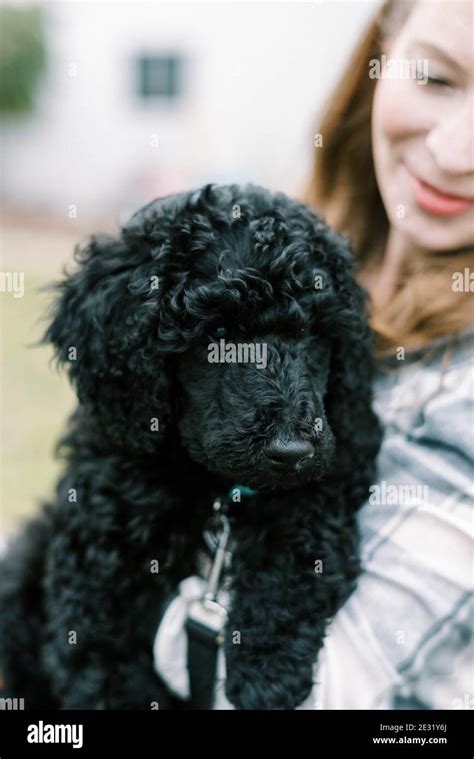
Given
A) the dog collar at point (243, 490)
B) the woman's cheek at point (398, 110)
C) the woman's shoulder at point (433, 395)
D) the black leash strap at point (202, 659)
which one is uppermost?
the woman's cheek at point (398, 110)

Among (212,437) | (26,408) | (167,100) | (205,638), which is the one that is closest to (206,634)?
(205,638)

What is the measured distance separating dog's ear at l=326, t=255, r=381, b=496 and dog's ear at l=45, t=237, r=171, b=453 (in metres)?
0.58

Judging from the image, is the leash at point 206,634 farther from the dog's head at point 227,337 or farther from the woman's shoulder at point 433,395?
the woman's shoulder at point 433,395

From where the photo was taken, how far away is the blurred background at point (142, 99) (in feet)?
51.1

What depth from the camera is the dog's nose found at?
A: 6.82 ft

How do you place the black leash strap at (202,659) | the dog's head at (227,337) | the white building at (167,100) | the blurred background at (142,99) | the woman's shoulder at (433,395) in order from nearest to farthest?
1. the dog's head at (227,337)
2. the woman's shoulder at (433,395)
3. the black leash strap at (202,659)
4. the blurred background at (142,99)
5. the white building at (167,100)

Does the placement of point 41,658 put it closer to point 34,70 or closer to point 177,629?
point 177,629

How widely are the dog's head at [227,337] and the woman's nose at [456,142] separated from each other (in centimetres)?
43

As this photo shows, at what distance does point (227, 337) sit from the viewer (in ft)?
7.57

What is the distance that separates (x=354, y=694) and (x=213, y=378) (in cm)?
104
